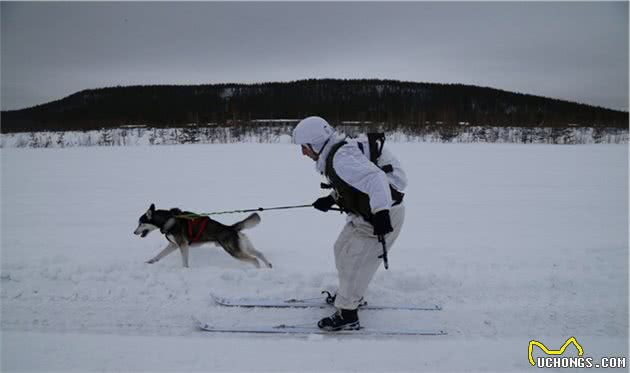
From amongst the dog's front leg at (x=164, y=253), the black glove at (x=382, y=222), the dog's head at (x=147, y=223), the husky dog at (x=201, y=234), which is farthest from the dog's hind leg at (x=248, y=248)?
the black glove at (x=382, y=222)

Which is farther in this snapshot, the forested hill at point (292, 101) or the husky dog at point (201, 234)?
the forested hill at point (292, 101)

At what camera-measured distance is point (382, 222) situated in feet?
10.8

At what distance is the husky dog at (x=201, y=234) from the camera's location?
5191 mm

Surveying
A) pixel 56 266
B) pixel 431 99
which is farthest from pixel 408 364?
pixel 431 99

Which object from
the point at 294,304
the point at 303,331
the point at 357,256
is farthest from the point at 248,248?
the point at 357,256

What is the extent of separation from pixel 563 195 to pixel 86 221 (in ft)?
34.8

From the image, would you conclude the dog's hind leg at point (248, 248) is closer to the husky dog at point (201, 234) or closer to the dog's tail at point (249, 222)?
the husky dog at point (201, 234)

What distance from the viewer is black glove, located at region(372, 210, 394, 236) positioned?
130 inches

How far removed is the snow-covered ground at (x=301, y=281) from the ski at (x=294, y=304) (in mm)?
80

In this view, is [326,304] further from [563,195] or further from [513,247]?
[563,195]

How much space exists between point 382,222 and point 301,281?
1.75m

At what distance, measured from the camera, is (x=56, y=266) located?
4934 mm

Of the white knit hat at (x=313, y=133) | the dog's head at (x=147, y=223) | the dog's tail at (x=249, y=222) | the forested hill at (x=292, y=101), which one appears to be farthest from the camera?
the forested hill at (x=292, y=101)

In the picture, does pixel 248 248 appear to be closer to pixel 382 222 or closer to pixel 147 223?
pixel 147 223
